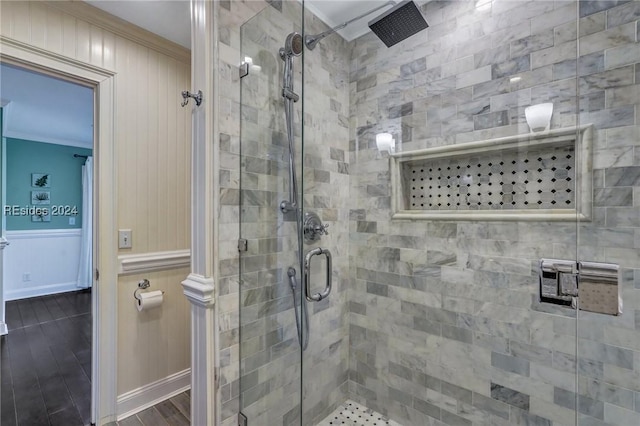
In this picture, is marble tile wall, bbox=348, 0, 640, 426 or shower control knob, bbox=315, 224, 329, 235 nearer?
marble tile wall, bbox=348, 0, 640, 426

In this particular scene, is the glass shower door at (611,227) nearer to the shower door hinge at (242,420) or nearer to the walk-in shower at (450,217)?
the walk-in shower at (450,217)

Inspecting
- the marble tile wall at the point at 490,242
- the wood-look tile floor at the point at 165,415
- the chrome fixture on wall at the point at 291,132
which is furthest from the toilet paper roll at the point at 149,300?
the marble tile wall at the point at 490,242

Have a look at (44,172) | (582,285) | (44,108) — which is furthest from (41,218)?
(582,285)

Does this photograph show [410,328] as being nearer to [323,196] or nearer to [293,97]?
[323,196]

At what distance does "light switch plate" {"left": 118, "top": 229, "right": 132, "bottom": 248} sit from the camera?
181cm

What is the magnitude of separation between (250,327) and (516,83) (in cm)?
171

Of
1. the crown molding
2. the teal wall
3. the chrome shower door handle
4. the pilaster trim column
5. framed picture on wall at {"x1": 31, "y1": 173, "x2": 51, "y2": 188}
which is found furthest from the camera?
framed picture on wall at {"x1": 31, "y1": 173, "x2": 51, "y2": 188}

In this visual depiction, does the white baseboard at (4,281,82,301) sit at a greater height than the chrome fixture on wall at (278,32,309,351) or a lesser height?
lesser

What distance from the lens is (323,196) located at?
179 cm

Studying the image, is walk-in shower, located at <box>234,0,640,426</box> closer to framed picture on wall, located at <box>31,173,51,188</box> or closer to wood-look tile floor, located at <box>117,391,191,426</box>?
wood-look tile floor, located at <box>117,391,191,426</box>

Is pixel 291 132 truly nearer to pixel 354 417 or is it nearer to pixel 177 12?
pixel 177 12

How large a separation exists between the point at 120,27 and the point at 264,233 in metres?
1.67

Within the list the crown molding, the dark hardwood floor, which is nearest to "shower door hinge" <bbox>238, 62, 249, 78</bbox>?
the crown molding

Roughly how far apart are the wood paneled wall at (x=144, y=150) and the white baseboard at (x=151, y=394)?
1.6 inches
